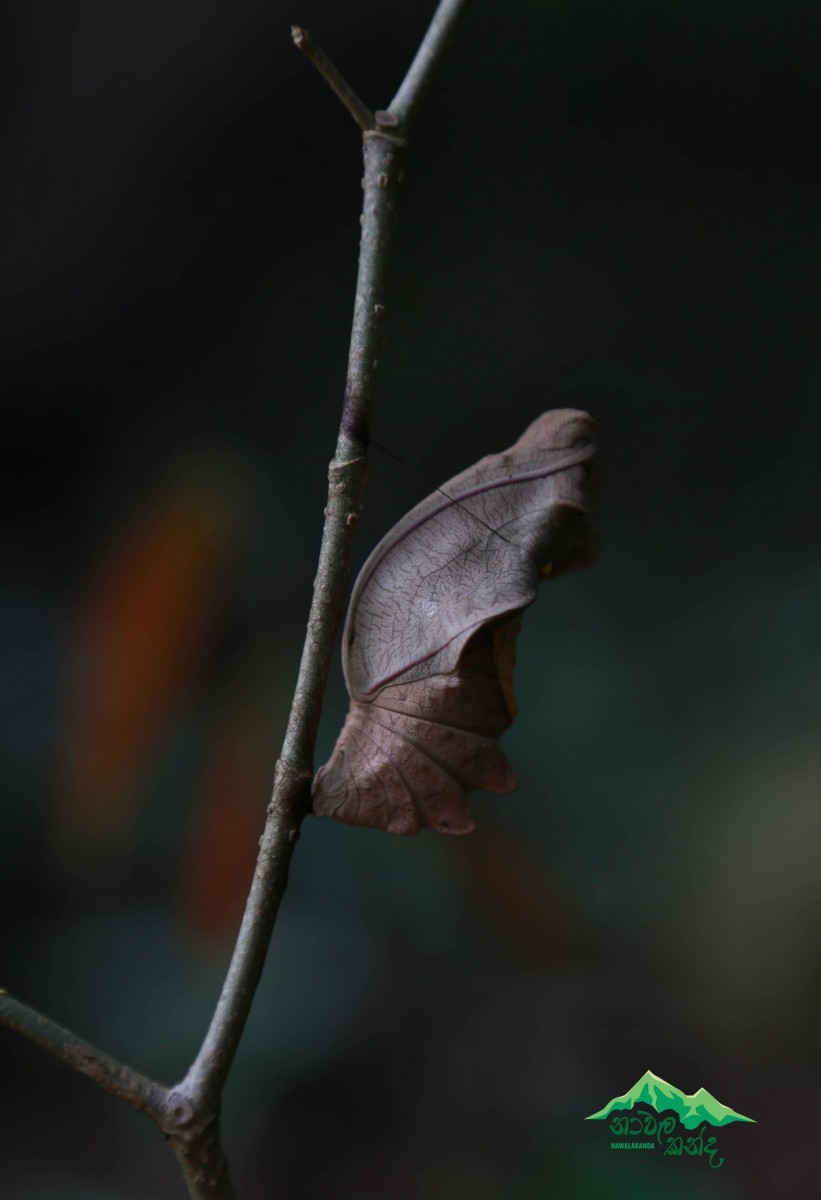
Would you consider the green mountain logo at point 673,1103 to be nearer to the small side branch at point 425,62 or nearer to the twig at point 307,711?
the twig at point 307,711

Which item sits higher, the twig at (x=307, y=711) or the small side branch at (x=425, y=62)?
the small side branch at (x=425, y=62)

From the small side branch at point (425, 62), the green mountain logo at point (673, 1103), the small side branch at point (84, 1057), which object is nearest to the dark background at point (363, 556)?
the green mountain logo at point (673, 1103)

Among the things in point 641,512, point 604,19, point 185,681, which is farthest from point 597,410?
point 185,681

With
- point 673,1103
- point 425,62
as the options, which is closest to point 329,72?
point 425,62

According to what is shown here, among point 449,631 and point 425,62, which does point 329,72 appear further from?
point 449,631

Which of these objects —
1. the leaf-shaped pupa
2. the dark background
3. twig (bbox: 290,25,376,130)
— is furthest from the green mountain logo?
twig (bbox: 290,25,376,130)

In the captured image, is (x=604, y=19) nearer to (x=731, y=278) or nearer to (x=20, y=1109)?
(x=731, y=278)

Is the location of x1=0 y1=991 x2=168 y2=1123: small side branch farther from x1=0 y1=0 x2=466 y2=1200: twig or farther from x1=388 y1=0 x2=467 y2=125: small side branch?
x1=388 y1=0 x2=467 y2=125: small side branch
